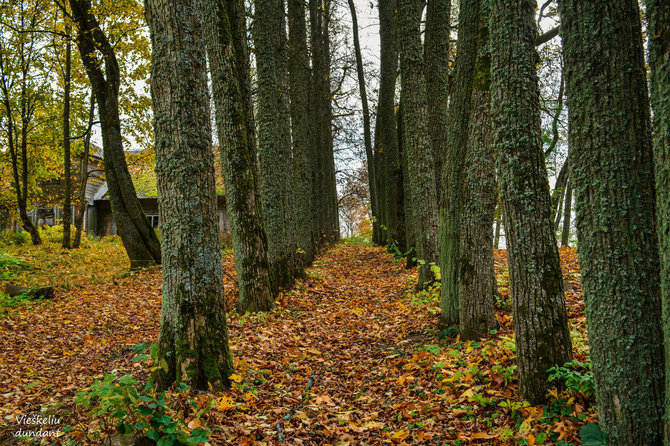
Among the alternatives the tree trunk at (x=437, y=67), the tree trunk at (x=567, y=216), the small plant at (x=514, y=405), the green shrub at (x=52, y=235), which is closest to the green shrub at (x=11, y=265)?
the green shrub at (x=52, y=235)

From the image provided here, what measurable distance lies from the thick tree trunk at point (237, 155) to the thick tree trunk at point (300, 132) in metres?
4.33

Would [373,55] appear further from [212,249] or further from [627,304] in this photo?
[627,304]

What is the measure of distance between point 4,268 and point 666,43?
1539cm

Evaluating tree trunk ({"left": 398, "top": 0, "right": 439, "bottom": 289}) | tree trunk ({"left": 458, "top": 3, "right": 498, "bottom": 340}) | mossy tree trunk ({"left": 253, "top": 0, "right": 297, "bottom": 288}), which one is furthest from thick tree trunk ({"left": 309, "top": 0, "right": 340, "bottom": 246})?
tree trunk ({"left": 458, "top": 3, "right": 498, "bottom": 340})

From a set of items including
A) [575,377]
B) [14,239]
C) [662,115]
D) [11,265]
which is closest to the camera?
[662,115]

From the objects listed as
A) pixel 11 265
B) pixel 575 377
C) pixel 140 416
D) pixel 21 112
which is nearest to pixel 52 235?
pixel 21 112

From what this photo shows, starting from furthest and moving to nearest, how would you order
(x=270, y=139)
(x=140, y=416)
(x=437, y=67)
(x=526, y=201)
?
(x=437, y=67), (x=270, y=139), (x=526, y=201), (x=140, y=416)

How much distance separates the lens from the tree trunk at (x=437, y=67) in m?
9.14

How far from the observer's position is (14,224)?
84.3 feet

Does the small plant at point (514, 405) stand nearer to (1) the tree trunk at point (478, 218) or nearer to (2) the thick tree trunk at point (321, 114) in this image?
(1) the tree trunk at point (478, 218)

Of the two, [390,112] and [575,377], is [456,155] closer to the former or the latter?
[575,377]

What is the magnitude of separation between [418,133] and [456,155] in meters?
2.94

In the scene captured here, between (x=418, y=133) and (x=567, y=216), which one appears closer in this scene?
(x=418, y=133)

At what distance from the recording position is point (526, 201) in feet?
11.8
